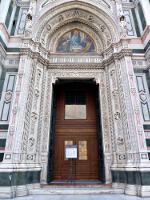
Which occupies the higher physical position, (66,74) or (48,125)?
(66,74)

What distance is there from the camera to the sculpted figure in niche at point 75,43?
9.68m

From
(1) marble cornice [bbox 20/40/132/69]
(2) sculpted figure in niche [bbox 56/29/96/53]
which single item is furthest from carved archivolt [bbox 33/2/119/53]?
(1) marble cornice [bbox 20/40/132/69]

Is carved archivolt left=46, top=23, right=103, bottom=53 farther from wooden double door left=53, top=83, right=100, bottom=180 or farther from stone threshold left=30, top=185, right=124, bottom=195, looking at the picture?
stone threshold left=30, top=185, right=124, bottom=195

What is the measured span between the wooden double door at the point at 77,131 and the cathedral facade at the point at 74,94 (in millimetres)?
50

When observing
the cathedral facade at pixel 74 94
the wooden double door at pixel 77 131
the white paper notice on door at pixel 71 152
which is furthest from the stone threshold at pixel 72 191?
the wooden double door at pixel 77 131

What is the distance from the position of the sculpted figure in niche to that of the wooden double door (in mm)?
2105

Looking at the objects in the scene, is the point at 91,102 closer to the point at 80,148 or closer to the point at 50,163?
the point at 80,148

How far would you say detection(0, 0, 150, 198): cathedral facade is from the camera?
252 inches

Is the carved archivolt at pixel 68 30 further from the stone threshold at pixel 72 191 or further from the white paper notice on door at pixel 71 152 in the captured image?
the stone threshold at pixel 72 191

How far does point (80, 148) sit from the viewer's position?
28.4ft

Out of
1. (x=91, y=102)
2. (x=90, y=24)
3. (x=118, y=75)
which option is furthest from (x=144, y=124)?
(x=90, y=24)

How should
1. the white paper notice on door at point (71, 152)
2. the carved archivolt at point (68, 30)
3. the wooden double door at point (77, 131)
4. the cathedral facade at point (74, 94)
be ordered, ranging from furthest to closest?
the carved archivolt at point (68, 30) → the wooden double door at point (77, 131) → the white paper notice on door at point (71, 152) → the cathedral facade at point (74, 94)

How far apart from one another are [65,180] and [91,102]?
4403 millimetres

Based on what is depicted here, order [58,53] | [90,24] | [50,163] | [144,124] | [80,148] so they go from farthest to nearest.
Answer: [90,24] → [58,53] → [80,148] → [50,163] → [144,124]
